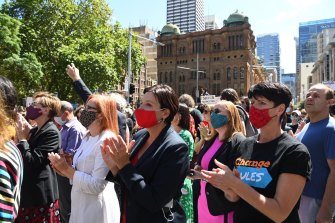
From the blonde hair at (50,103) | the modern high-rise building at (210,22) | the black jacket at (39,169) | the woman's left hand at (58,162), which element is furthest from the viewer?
the modern high-rise building at (210,22)

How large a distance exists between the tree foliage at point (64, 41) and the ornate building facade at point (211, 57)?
57.8 meters

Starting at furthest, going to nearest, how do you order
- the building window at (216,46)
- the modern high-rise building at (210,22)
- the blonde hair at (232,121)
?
the modern high-rise building at (210,22), the building window at (216,46), the blonde hair at (232,121)

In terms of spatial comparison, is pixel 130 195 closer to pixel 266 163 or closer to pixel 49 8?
pixel 266 163

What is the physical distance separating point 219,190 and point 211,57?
93.7m

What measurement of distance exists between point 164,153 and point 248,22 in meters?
93.9

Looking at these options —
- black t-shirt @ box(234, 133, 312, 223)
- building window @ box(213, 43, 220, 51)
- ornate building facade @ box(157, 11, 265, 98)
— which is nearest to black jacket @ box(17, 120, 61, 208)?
black t-shirt @ box(234, 133, 312, 223)

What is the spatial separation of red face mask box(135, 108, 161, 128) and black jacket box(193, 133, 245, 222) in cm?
73

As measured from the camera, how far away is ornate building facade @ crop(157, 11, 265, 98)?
298ft

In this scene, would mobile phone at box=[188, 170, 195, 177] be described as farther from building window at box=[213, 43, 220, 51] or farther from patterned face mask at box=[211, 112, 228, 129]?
building window at box=[213, 43, 220, 51]

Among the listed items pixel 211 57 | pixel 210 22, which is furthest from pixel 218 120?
pixel 210 22

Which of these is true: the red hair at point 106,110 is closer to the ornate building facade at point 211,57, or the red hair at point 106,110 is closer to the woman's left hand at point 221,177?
the woman's left hand at point 221,177

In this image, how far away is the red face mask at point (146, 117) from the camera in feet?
10.1

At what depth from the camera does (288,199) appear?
2445 millimetres

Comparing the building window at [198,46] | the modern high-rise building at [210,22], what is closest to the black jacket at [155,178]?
the building window at [198,46]
